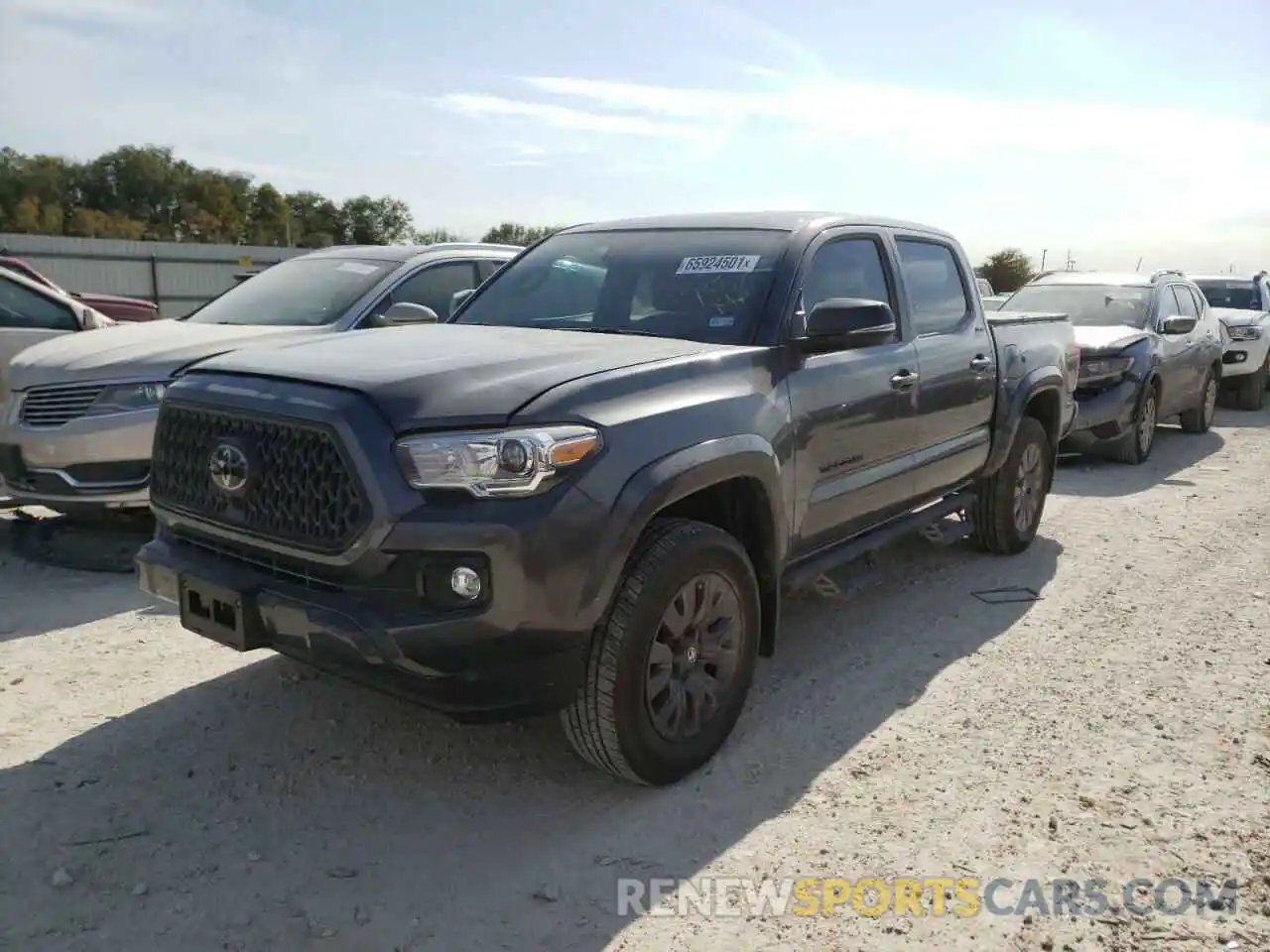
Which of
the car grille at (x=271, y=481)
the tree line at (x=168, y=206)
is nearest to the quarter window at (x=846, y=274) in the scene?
the car grille at (x=271, y=481)

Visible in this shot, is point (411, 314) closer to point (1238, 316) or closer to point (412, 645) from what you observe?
point (412, 645)

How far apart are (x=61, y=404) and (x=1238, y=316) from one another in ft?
47.6

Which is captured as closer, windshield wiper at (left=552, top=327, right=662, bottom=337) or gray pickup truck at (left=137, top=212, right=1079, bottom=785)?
gray pickup truck at (left=137, top=212, right=1079, bottom=785)

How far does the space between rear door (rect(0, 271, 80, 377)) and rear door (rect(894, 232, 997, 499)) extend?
5.75 m

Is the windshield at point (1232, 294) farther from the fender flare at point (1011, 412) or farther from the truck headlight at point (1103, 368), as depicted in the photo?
the fender flare at point (1011, 412)

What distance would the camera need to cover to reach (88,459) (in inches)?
222

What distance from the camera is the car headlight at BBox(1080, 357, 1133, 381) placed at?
30.7 feet

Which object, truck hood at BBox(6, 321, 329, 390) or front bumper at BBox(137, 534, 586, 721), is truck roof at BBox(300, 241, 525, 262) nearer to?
truck hood at BBox(6, 321, 329, 390)

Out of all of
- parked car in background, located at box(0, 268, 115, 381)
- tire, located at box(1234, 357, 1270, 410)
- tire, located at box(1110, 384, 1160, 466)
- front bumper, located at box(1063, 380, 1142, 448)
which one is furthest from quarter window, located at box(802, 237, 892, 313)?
tire, located at box(1234, 357, 1270, 410)

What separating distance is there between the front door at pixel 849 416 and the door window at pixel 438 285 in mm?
3014

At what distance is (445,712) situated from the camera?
9.68 feet

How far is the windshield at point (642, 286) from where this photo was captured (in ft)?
13.2

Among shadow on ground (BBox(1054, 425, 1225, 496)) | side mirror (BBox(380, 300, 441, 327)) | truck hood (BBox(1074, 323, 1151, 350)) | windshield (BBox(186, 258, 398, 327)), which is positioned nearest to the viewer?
side mirror (BBox(380, 300, 441, 327))

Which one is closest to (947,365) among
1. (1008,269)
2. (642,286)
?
→ (642,286)
